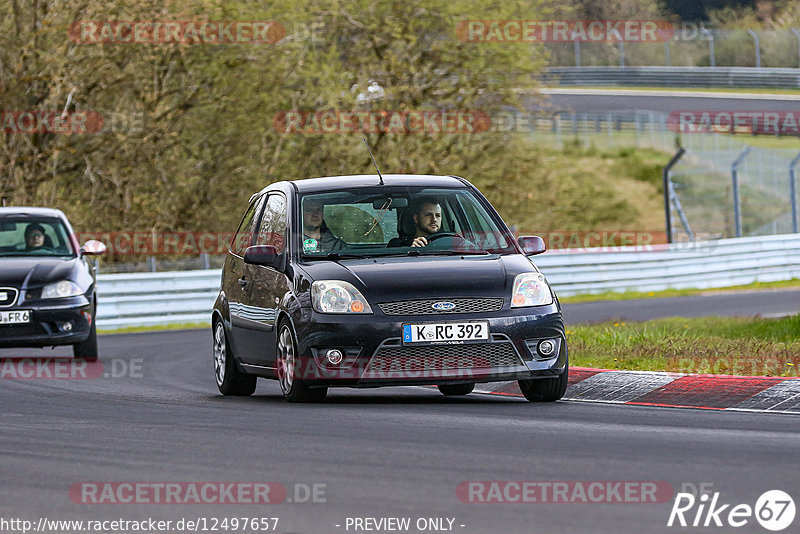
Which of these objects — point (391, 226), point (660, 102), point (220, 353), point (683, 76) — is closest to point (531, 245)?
point (391, 226)

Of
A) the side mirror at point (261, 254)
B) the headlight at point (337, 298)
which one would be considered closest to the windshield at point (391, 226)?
the side mirror at point (261, 254)

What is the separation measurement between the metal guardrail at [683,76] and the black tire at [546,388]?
154 ft

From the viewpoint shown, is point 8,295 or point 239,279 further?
point 8,295

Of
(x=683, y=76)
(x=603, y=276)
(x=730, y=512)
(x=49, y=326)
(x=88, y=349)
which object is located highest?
(x=730, y=512)

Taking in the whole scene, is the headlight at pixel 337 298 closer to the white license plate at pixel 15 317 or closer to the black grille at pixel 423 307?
the black grille at pixel 423 307

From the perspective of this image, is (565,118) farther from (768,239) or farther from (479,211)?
(479,211)

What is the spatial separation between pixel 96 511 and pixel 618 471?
232 centimetres

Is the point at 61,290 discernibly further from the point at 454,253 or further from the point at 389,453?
the point at 389,453

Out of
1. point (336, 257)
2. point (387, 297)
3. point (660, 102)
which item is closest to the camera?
point (387, 297)

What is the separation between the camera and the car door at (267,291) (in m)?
11.1

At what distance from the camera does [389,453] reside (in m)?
7.89

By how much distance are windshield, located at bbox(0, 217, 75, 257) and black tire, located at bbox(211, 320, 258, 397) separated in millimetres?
5039

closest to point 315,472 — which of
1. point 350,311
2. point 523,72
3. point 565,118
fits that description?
point 350,311

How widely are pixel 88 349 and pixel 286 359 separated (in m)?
6.23
